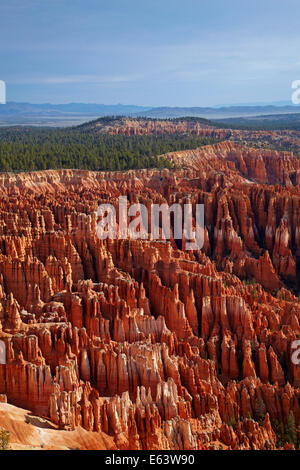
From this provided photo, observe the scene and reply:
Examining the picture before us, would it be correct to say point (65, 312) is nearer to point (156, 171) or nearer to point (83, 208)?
point (83, 208)

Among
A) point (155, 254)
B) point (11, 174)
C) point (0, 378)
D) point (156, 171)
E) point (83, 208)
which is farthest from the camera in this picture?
point (156, 171)

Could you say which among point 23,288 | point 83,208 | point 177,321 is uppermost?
point 83,208

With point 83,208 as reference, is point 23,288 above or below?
below

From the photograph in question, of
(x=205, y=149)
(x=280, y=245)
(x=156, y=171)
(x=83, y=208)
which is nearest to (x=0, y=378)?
(x=83, y=208)

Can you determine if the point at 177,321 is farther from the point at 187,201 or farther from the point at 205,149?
the point at 205,149

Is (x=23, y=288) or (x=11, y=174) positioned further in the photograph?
(x=11, y=174)

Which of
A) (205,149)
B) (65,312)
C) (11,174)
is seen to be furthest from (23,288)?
(205,149)
